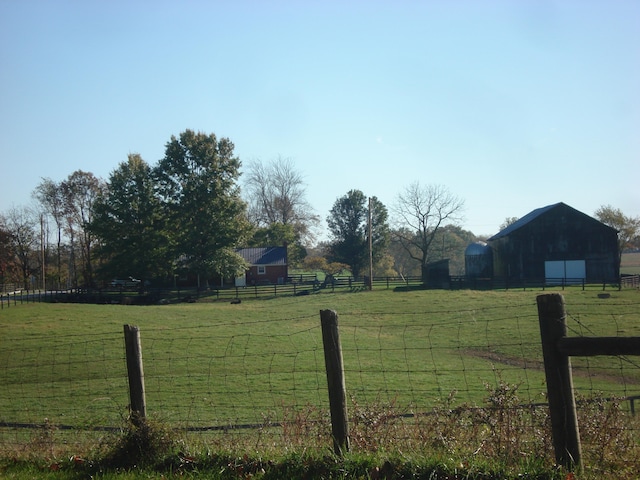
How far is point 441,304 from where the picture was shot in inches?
1553

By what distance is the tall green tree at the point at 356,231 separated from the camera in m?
83.8

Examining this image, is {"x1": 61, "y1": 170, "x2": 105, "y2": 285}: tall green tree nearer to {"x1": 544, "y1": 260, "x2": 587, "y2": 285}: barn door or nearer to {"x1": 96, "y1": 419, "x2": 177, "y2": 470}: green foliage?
{"x1": 544, "y1": 260, "x2": 587, "y2": 285}: barn door

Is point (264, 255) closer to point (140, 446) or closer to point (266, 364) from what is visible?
point (266, 364)

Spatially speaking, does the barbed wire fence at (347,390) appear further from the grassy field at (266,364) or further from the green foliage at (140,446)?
the green foliage at (140,446)

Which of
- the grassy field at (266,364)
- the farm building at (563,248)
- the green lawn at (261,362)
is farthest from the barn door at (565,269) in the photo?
the green lawn at (261,362)

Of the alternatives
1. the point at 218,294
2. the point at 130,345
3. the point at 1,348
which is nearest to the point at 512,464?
the point at 130,345

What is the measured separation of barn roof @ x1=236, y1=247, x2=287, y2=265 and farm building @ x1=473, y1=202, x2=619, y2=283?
29555 mm

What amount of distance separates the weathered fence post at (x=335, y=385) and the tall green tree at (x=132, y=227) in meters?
56.0

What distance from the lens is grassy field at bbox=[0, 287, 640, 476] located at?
40.5ft

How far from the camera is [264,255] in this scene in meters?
75.9

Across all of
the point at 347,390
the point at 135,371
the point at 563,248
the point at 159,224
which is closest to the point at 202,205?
the point at 159,224

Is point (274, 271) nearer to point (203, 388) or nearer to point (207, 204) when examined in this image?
point (207, 204)

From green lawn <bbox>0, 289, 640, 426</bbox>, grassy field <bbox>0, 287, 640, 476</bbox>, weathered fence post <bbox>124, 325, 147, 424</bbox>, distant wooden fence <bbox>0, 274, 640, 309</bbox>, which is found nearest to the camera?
weathered fence post <bbox>124, 325, 147, 424</bbox>

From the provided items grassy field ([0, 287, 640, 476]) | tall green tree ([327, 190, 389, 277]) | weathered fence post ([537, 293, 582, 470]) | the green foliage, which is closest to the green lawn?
grassy field ([0, 287, 640, 476])
